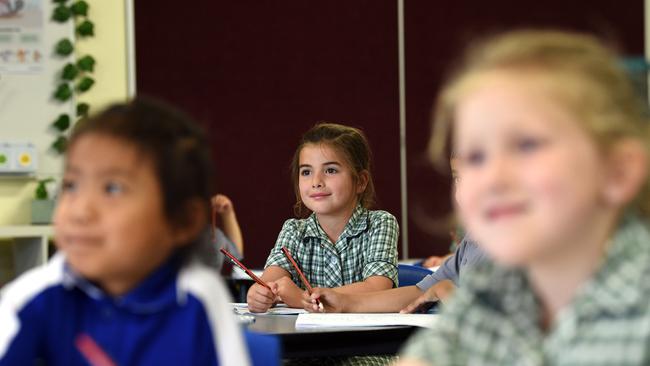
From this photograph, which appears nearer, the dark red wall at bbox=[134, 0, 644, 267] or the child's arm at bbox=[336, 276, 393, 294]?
the child's arm at bbox=[336, 276, 393, 294]

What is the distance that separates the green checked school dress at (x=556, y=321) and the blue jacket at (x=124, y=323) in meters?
0.32

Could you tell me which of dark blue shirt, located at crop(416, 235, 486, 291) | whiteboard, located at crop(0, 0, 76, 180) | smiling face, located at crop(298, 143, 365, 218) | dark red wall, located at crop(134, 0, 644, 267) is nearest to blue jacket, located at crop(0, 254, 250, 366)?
dark blue shirt, located at crop(416, 235, 486, 291)

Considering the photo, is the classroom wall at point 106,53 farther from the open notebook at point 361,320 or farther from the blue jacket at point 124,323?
the blue jacket at point 124,323

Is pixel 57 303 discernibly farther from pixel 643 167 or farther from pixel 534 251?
pixel 643 167

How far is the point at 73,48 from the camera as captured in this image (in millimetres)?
4680

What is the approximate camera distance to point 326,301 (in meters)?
2.37

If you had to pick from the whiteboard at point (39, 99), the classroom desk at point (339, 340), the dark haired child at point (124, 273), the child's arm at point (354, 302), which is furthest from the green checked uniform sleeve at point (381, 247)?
the whiteboard at point (39, 99)

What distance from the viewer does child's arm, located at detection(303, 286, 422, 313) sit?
236 cm

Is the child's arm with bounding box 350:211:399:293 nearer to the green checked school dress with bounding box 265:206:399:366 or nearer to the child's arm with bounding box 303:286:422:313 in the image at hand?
the green checked school dress with bounding box 265:206:399:366

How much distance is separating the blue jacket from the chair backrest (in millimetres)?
1728

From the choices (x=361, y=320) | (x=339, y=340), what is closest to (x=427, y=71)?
(x=361, y=320)

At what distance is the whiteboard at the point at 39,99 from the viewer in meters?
4.56

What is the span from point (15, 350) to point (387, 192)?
451 centimetres

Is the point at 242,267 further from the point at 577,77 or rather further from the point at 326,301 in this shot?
the point at 577,77
